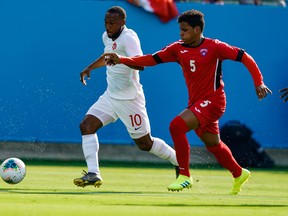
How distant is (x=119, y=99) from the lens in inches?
520

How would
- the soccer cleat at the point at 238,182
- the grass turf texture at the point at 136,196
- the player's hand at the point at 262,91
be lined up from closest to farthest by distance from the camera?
the grass turf texture at the point at 136,196, the player's hand at the point at 262,91, the soccer cleat at the point at 238,182

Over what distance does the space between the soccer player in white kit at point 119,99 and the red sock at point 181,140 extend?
1.32m

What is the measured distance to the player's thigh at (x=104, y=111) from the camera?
42.4ft

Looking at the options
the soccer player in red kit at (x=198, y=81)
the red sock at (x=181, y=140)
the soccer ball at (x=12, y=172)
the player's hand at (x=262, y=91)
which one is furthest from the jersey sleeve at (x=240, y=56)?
the soccer ball at (x=12, y=172)

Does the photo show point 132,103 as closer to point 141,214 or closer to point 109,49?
point 109,49

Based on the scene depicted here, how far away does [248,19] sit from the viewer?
1984 cm

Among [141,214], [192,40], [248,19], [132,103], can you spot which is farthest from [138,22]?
[141,214]

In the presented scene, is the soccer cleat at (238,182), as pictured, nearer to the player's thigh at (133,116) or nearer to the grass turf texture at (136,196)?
the grass turf texture at (136,196)

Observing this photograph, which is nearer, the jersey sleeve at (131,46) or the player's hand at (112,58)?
the player's hand at (112,58)

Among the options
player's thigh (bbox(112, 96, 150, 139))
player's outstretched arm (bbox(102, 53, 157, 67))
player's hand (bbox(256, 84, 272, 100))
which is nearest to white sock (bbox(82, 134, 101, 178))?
player's thigh (bbox(112, 96, 150, 139))

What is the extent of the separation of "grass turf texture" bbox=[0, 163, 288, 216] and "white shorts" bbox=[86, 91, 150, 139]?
745 mm

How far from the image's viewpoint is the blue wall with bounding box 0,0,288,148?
A: 63.2 feet

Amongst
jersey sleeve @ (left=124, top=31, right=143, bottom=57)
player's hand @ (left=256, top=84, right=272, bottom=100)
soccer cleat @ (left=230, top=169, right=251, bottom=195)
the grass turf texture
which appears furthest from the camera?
jersey sleeve @ (left=124, top=31, right=143, bottom=57)

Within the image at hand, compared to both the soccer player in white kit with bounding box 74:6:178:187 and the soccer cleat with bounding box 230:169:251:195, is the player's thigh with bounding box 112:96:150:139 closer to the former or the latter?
the soccer player in white kit with bounding box 74:6:178:187
